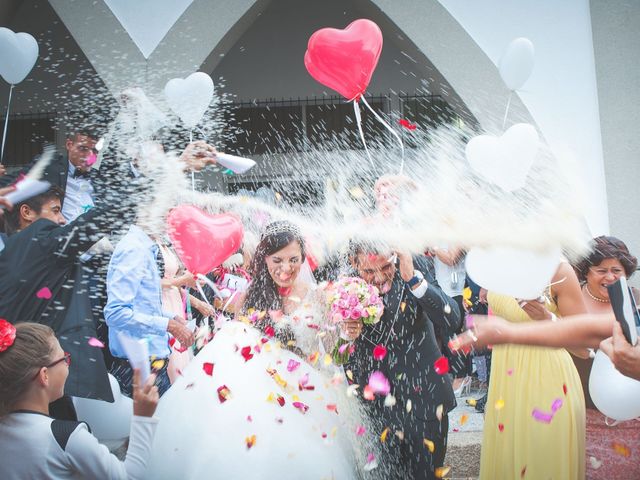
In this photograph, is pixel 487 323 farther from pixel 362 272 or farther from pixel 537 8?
pixel 537 8

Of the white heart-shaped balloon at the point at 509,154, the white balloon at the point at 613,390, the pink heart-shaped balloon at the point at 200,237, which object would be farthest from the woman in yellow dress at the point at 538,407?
the pink heart-shaped balloon at the point at 200,237

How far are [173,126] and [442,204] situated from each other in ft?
9.36

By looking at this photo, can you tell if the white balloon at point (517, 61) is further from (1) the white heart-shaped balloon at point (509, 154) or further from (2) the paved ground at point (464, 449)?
(2) the paved ground at point (464, 449)

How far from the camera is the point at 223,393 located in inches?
117

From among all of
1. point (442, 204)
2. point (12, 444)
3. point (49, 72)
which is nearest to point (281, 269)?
point (442, 204)

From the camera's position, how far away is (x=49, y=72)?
33.1ft

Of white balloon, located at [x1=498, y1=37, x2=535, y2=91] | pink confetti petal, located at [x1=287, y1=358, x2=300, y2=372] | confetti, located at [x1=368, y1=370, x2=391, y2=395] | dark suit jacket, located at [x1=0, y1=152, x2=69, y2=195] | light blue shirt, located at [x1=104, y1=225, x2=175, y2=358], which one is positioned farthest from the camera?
white balloon, located at [x1=498, y1=37, x2=535, y2=91]

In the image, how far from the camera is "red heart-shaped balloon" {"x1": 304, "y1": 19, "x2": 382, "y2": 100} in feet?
13.8

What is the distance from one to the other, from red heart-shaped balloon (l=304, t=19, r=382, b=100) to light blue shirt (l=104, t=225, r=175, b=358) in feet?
5.67

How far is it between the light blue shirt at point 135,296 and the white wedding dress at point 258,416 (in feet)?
1.68

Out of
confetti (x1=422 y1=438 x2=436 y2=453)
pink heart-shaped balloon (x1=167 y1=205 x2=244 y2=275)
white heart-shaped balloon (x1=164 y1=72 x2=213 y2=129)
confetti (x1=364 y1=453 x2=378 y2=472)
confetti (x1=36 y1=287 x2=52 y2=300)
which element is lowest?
confetti (x1=364 y1=453 x2=378 y2=472)

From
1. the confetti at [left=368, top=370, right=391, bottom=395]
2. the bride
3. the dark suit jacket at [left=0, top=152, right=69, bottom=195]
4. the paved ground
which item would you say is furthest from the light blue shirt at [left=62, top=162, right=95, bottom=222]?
the paved ground

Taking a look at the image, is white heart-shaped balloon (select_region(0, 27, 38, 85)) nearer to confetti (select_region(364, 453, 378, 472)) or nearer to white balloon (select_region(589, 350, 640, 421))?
confetti (select_region(364, 453, 378, 472))

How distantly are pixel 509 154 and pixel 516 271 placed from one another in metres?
1.25
